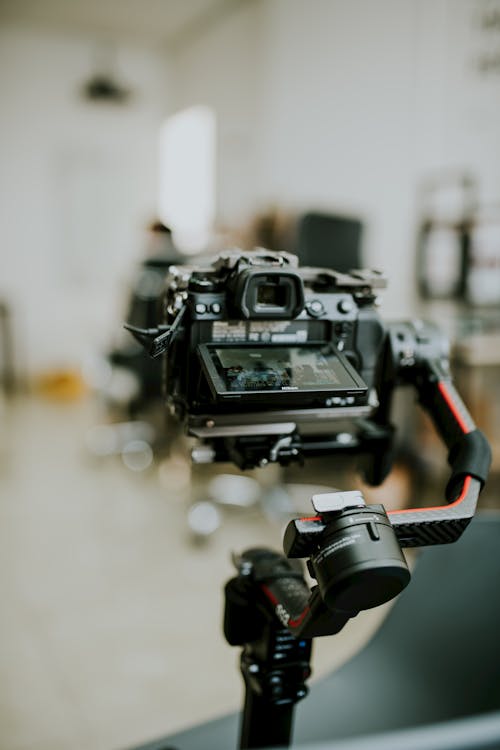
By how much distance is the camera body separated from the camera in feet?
3.19

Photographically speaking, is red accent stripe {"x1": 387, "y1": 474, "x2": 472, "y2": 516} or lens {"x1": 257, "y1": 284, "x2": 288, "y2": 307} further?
lens {"x1": 257, "y1": 284, "x2": 288, "y2": 307}

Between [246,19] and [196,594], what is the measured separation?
4200mm

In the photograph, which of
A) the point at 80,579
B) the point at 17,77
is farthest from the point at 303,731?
the point at 17,77

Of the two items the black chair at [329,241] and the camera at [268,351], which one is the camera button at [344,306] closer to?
the camera at [268,351]

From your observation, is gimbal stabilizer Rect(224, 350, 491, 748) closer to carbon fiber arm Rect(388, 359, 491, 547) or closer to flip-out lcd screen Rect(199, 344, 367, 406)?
carbon fiber arm Rect(388, 359, 491, 547)

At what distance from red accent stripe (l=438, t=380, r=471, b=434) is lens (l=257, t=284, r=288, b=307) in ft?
1.05

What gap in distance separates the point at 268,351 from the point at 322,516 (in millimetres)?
297

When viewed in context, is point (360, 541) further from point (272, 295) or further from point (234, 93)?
point (234, 93)

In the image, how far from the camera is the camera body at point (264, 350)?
38.3 inches

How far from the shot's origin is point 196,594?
8.82 feet

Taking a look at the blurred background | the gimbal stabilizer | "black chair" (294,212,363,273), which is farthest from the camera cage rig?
"black chair" (294,212,363,273)

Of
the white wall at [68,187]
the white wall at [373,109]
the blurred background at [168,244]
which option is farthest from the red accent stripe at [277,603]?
the white wall at [68,187]

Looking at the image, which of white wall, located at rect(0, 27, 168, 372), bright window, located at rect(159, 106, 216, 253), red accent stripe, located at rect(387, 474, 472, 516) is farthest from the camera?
white wall, located at rect(0, 27, 168, 372)

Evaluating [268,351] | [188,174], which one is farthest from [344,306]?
[188,174]
